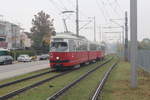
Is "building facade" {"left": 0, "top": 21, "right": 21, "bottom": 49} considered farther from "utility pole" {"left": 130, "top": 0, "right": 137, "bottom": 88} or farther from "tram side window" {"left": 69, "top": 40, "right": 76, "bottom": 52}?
"utility pole" {"left": 130, "top": 0, "right": 137, "bottom": 88}

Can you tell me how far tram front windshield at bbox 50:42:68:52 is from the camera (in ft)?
91.7

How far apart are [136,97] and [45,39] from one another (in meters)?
83.5

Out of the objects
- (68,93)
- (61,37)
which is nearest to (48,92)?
(68,93)

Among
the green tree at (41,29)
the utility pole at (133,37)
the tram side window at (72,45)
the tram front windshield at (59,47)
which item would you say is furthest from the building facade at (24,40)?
the utility pole at (133,37)

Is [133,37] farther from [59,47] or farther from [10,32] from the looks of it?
[10,32]

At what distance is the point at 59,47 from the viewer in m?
28.1

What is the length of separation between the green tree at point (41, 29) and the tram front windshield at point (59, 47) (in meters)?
66.0

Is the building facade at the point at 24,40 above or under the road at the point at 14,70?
above

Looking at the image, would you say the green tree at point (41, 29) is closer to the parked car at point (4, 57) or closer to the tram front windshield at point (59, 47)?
the parked car at point (4, 57)

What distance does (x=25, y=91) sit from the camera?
49.5 ft

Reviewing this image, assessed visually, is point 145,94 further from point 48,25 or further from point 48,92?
point 48,25

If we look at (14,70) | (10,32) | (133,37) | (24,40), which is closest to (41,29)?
(10,32)

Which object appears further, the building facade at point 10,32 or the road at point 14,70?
the building facade at point 10,32

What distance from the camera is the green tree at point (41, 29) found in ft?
316
